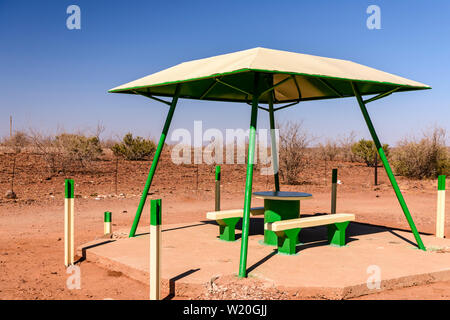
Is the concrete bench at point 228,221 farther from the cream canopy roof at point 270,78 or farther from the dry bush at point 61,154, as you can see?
the dry bush at point 61,154

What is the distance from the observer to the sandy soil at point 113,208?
17.4 ft

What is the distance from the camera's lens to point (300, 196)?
23.5 ft

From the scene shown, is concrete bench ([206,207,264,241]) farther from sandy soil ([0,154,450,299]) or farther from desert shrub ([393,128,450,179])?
desert shrub ([393,128,450,179])

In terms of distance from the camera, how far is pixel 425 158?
22.8 metres

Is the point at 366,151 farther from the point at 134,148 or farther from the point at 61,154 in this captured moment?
the point at 61,154

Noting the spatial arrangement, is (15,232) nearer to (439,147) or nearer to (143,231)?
(143,231)

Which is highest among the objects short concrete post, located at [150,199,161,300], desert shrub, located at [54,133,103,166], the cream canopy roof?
the cream canopy roof

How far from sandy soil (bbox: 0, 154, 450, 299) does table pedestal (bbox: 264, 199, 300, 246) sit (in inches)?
86.6

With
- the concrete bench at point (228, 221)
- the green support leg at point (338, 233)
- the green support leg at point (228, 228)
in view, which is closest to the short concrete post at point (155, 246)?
the concrete bench at point (228, 221)

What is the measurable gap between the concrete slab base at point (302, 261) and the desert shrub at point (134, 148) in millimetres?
24733

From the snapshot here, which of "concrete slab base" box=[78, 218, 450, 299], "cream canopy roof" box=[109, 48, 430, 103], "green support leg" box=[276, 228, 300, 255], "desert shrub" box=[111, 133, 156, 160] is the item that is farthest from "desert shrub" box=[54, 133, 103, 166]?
"green support leg" box=[276, 228, 300, 255]

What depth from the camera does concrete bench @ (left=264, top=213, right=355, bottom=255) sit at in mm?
6289

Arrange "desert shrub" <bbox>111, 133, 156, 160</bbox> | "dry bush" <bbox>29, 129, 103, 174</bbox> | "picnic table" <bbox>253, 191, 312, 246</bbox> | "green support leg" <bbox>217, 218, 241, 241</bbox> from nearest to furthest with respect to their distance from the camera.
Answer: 1. "picnic table" <bbox>253, 191, 312, 246</bbox>
2. "green support leg" <bbox>217, 218, 241, 241</bbox>
3. "dry bush" <bbox>29, 129, 103, 174</bbox>
4. "desert shrub" <bbox>111, 133, 156, 160</bbox>
